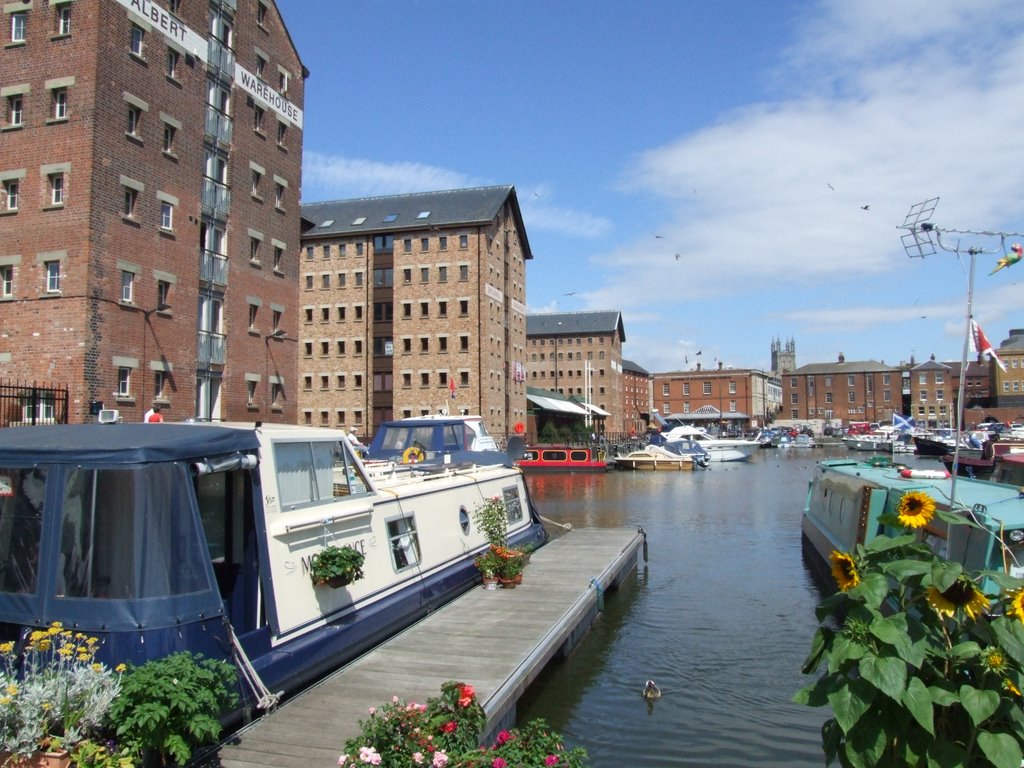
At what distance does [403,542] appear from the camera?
1105 centimetres

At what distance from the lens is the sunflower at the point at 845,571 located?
4.12m

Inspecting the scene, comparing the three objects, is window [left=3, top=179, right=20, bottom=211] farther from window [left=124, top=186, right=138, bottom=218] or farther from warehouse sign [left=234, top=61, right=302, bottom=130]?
Result: warehouse sign [left=234, top=61, right=302, bottom=130]

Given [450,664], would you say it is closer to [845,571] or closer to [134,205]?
[845,571]

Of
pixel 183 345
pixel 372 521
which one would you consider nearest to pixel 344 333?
pixel 183 345

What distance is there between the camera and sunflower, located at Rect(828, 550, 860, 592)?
412 cm

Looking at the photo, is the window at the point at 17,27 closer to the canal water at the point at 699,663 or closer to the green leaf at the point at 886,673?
the canal water at the point at 699,663

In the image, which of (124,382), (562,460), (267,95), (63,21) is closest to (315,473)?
(124,382)

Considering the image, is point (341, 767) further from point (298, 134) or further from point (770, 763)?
point (298, 134)

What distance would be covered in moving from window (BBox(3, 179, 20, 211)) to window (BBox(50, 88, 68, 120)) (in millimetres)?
2278

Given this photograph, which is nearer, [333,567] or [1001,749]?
[1001,749]

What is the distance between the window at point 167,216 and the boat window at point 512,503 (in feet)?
47.1

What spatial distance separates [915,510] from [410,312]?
175ft

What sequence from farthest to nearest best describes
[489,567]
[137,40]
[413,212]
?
[413,212] < [137,40] < [489,567]

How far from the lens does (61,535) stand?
→ 20.1 feet
